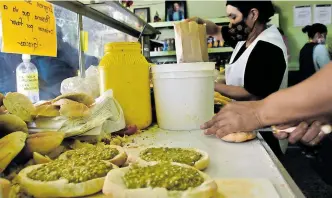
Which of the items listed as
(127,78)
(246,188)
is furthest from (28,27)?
(246,188)

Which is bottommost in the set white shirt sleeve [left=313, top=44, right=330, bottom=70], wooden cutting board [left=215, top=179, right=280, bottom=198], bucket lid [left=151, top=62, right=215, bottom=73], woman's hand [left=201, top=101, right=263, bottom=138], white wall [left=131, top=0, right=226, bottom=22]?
wooden cutting board [left=215, top=179, right=280, bottom=198]

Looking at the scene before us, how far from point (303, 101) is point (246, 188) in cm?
38

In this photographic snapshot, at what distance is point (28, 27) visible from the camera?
1.13 metres

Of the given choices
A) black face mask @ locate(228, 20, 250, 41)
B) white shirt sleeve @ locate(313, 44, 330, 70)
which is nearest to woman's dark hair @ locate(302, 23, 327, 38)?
white shirt sleeve @ locate(313, 44, 330, 70)

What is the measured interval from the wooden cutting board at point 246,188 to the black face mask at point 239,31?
1757 millimetres

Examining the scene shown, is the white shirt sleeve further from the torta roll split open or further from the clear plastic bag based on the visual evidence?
the torta roll split open

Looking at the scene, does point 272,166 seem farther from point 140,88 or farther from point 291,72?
A: point 291,72

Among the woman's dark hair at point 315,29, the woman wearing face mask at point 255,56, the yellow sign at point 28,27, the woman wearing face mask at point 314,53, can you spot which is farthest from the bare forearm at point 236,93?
the woman's dark hair at point 315,29

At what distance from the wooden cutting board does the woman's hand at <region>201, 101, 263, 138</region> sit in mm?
431

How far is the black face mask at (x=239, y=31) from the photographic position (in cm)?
225

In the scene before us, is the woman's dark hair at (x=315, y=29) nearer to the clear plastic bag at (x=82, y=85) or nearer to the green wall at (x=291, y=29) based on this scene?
the green wall at (x=291, y=29)

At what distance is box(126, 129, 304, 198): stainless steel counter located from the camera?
733mm

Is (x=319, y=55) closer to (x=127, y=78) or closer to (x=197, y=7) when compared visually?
(x=197, y=7)

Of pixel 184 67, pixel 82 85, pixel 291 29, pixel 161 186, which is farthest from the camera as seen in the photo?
pixel 291 29
